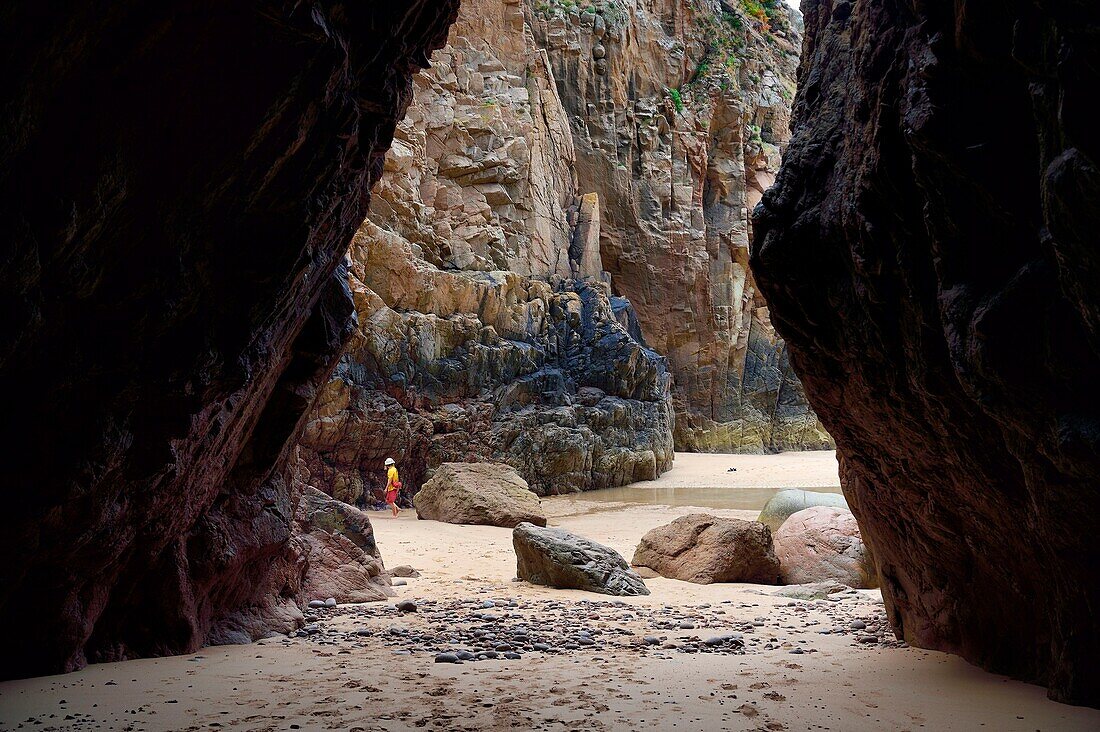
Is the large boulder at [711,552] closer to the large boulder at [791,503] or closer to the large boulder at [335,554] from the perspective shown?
the large boulder at [791,503]

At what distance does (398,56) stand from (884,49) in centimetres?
273

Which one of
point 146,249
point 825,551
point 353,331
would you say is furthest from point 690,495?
point 146,249

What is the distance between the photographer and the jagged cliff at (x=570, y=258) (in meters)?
22.3

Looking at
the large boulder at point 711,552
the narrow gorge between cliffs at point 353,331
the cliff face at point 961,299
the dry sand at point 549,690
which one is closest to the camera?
the cliff face at point 961,299

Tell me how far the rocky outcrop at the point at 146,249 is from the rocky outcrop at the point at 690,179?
33.0 metres

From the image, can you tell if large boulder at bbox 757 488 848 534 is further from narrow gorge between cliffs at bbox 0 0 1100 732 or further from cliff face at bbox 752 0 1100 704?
cliff face at bbox 752 0 1100 704

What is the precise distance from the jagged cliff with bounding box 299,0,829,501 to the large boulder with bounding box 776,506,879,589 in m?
10.4

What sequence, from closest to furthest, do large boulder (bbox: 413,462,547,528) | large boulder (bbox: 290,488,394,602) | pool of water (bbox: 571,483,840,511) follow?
large boulder (bbox: 290,488,394,602) < large boulder (bbox: 413,462,547,528) < pool of water (bbox: 571,483,840,511)

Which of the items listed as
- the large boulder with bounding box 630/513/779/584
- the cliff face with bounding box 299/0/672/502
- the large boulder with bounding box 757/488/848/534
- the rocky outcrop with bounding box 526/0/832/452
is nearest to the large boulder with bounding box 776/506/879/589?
the large boulder with bounding box 630/513/779/584

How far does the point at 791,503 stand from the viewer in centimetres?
1269

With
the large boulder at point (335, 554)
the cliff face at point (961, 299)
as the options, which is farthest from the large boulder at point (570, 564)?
the cliff face at point (961, 299)

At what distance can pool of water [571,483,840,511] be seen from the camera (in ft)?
69.8

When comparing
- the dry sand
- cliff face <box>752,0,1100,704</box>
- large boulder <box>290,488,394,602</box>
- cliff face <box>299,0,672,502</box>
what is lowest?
the dry sand

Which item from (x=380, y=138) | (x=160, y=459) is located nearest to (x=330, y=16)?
(x=380, y=138)
